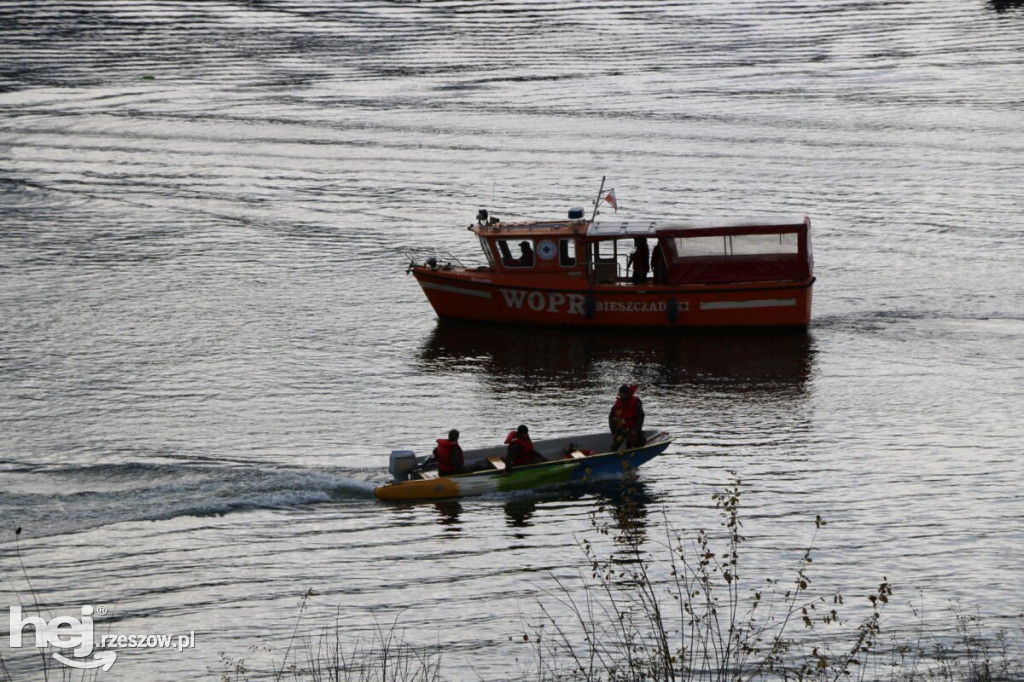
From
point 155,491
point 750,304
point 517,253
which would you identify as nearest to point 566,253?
point 517,253

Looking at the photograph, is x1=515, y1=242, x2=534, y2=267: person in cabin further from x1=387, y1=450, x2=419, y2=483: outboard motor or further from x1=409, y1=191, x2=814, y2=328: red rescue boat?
x1=387, y1=450, x2=419, y2=483: outboard motor

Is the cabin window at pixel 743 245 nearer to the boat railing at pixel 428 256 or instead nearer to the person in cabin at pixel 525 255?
the person in cabin at pixel 525 255

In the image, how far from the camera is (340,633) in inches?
862

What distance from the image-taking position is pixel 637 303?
133ft

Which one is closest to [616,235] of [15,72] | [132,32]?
[15,72]

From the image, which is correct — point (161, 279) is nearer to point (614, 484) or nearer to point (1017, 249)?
point (614, 484)

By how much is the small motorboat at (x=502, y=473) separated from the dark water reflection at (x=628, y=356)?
8.48 metres

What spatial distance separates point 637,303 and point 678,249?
2.00 metres

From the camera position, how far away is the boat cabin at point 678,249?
39.8 meters

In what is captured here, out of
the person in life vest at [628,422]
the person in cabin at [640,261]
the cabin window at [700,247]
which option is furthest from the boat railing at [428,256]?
the person in life vest at [628,422]

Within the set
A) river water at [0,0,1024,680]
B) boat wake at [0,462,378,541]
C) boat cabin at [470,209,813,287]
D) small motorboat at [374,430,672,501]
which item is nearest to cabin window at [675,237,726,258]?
boat cabin at [470,209,813,287]

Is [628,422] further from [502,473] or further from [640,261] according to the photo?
[640,261]

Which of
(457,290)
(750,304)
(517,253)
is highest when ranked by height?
(517,253)

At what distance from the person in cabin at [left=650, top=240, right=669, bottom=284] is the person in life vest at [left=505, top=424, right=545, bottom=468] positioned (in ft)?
45.8
